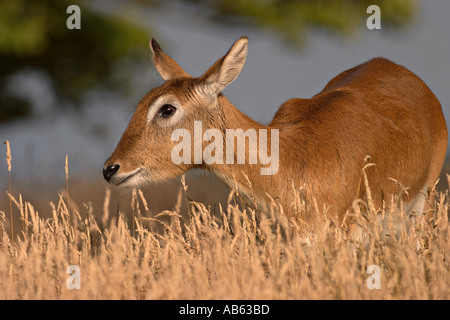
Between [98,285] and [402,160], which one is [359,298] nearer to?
[98,285]

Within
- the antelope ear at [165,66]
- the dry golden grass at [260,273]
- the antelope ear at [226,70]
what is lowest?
the dry golden grass at [260,273]

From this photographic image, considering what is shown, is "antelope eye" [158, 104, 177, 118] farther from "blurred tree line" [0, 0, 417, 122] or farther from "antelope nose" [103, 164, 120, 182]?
"blurred tree line" [0, 0, 417, 122]

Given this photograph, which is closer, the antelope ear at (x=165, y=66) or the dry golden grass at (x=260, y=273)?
the dry golden grass at (x=260, y=273)

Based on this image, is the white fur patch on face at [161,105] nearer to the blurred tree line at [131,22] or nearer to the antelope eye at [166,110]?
the antelope eye at [166,110]

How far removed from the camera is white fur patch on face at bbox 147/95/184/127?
6.16 metres

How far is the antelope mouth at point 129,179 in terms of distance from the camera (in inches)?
237

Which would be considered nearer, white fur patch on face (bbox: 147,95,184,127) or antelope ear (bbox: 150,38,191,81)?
white fur patch on face (bbox: 147,95,184,127)

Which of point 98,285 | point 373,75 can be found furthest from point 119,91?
point 98,285

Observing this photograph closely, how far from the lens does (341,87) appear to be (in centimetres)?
734

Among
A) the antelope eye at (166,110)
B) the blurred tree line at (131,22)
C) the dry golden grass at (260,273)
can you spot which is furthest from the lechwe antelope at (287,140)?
the blurred tree line at (131,22)

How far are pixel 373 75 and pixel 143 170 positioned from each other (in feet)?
9.28

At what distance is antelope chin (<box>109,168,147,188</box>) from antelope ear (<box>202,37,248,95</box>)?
2.95 ft

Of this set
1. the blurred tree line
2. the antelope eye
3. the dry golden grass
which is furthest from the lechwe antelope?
the blurred tree line

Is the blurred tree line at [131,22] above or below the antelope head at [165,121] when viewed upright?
above
